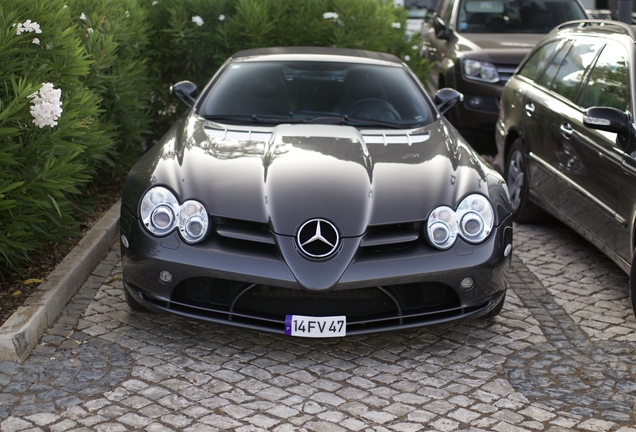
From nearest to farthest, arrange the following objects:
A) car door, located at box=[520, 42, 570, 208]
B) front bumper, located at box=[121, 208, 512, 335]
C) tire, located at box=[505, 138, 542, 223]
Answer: front bumper, located at box=[121, 208, 512, 335], car door, located at box=[520, 42, 570, 208], tire, located at box=[505, 138, 542, 223]

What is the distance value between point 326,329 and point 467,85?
601 centimetres

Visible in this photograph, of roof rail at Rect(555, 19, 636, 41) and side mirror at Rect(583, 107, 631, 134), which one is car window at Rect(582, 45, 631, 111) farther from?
side mirror at Rect(583, 107, 631, 134)

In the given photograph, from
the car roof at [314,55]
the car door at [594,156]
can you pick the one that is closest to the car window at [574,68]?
the car door at [594,156]

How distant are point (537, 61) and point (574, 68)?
93 centimetres

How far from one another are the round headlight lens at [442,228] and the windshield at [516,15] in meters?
6.74

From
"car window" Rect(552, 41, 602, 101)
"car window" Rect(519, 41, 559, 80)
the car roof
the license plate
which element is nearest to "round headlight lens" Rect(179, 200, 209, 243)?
the license plate

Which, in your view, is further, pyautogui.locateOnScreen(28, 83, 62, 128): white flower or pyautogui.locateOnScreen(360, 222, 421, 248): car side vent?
pyautogui.locateOnScreen(28, 83, 62, 128): white flower

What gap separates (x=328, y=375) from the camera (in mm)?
4324

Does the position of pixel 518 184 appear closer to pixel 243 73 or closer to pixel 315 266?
pixel 243 73

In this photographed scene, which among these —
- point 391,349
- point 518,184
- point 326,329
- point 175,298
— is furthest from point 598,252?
point 175,298

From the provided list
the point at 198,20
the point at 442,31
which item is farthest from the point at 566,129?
the point at 442,31

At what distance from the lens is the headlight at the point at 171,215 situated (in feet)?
14.5

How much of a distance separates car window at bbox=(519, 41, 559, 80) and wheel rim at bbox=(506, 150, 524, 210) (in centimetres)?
68

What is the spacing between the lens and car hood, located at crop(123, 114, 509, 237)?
14.5ft
